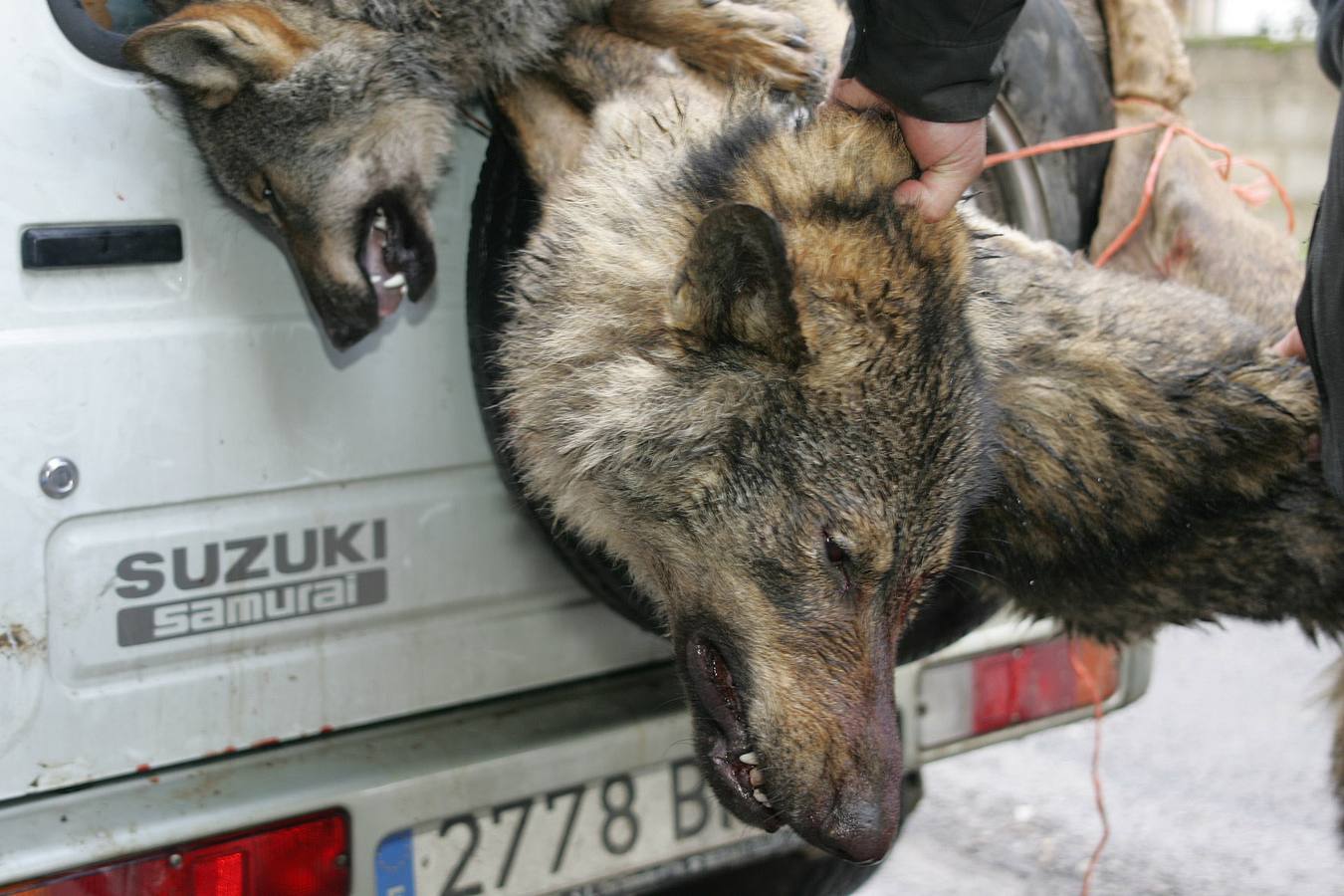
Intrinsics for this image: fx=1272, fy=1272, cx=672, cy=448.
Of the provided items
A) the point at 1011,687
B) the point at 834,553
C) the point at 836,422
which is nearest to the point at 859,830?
the point at 834,553

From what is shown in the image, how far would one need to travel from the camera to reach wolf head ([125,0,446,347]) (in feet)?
8.68

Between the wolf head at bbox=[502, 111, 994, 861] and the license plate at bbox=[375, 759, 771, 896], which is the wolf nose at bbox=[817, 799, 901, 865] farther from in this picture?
the license plate at bbox=[375, 759, 771, 896]

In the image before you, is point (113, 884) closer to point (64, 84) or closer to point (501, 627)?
point (501, 627)

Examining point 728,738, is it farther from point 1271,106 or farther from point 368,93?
point 1271,106

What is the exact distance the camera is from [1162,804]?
184 inches

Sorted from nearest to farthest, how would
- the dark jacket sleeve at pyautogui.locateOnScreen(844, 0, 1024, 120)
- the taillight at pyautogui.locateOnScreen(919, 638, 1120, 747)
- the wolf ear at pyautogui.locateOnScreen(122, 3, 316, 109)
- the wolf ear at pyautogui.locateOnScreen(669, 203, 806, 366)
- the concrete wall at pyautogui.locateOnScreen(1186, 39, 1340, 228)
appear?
1. the wolf ear at pyautogui.locateOnScreen(669, 203, 806, 366)
2. the dark jacket sleeve at pyautogui.locateOnScreen(844, 0, 1024, 120)
3. the wolf ear at pyautogui.locateOnScreen(122, 3, 316, 109)
4. the taillight at pyautogui.locateOnScreen(919, 638, 1120, 747)
5. the concrete wall at pyautogui.locateOnScreen(1186, 39, 1340, 228)

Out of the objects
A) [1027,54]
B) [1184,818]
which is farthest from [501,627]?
[1184,818]

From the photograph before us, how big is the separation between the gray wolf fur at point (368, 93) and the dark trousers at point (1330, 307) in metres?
1.07

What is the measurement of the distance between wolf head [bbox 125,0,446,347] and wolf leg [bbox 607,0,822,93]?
51 centimetres

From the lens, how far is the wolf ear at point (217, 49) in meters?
2.33

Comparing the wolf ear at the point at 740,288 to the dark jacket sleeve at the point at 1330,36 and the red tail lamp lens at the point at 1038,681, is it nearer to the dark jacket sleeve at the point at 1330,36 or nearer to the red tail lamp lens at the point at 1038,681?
the dark jacket sleeve at the point at 1330,36

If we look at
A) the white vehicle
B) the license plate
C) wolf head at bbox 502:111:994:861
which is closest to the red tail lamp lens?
the white vehicle

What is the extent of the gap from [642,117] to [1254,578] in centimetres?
154

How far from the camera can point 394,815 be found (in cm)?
250
